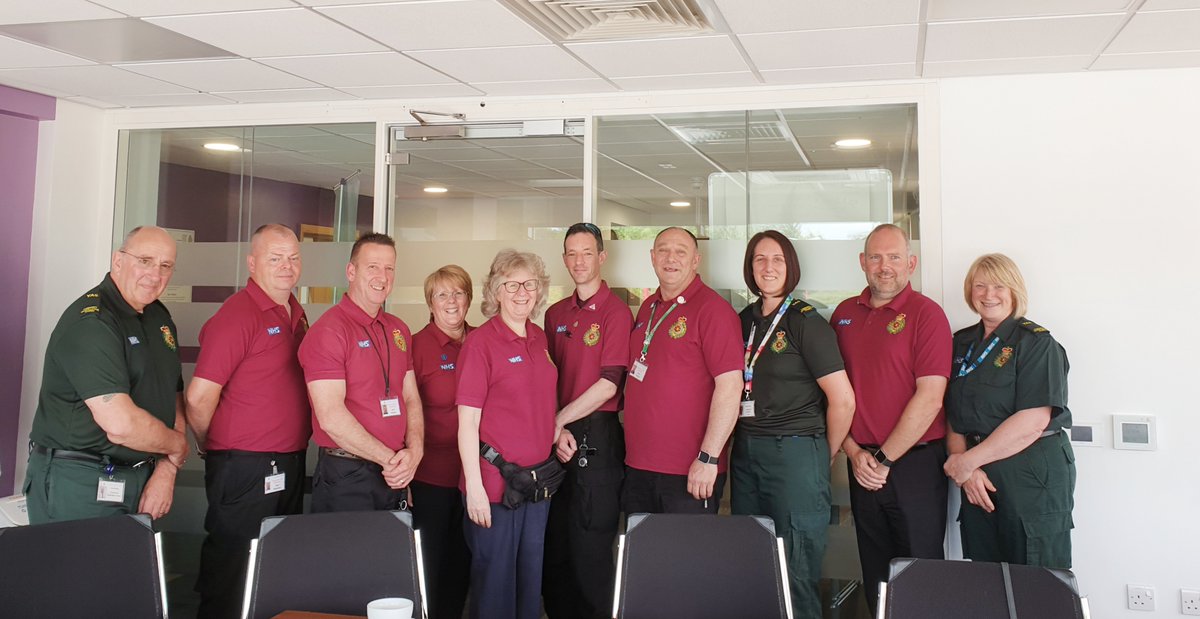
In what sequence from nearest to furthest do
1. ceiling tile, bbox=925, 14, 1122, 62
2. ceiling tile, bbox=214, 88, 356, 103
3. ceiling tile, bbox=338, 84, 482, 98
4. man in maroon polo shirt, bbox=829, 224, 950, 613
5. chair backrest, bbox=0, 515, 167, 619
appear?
1. chair backrest, bbox=0, 515, 167, 619
2. ceiling tile, bbox=925, 14, 1122, 62
3. man in maroon polo shirt, bbox=829, 224, 950, 613
4. ceiling tile, bbox=338, 84, 482, 98
5. ceiling tile, bbox=214, 88, 356, 103

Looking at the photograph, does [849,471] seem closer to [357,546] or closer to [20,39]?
[357,546]

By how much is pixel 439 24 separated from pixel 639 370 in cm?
161

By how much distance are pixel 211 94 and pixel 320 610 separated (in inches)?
131

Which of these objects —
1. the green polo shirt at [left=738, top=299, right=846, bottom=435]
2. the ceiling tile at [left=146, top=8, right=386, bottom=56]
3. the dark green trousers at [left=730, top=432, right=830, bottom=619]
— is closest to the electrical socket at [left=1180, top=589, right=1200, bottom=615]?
the dark green trousers at [left=730, top=432, right=830, bottom=619]

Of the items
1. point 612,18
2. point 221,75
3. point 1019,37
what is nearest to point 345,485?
point 612,18

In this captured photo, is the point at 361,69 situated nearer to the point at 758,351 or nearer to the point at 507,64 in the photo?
Result: the point at 507,64

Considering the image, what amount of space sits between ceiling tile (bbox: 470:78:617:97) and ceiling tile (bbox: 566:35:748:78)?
0.20m

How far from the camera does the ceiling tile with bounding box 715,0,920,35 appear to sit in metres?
Answer: 3.02

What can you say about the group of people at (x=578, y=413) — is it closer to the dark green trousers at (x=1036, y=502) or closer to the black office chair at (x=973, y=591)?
the dark green trousers at (x=1036, y=502)

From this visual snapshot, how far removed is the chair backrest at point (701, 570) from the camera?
7.66 ft

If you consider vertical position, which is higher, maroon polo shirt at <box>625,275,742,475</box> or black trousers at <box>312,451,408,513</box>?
maroon polo shirt at <box>625,275,742,475</box>

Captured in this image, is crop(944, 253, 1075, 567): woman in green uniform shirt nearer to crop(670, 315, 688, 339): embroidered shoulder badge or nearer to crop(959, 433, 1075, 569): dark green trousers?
crop(959, 433, 1075, 569): dark green trousers

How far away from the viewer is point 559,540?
384 centimetres

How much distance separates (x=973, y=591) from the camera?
6.81 feet
